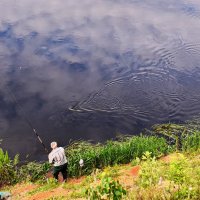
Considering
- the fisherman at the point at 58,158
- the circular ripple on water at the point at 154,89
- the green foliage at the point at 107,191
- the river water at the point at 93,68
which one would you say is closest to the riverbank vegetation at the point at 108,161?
the fisherman at the point at 58,158

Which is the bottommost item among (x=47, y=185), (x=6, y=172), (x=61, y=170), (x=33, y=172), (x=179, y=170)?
(x=33, y=172)

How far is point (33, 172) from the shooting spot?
1509 centimetres

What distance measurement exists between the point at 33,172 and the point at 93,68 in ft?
38.2

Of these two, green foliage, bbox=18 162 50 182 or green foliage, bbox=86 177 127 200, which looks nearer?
green foliage, bbox=86 177 127 200

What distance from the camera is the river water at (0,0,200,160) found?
19406 mm

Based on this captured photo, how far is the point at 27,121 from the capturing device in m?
19.3

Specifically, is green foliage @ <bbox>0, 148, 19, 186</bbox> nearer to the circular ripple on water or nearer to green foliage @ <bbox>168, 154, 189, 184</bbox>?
the circular ripple on water

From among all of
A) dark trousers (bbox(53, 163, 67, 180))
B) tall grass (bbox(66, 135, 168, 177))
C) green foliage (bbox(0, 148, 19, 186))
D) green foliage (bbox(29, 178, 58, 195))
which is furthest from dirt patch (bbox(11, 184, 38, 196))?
tall grass (bbox(66, 135, 168, 177))

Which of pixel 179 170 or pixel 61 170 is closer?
pixel 179 170

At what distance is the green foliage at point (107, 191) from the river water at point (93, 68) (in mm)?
11110

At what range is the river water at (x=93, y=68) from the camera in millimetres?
19406

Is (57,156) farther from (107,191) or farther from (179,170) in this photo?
(107,191)

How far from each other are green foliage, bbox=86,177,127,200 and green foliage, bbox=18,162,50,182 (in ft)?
28.4

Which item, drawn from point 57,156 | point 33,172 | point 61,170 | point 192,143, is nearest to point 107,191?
point 57,156
